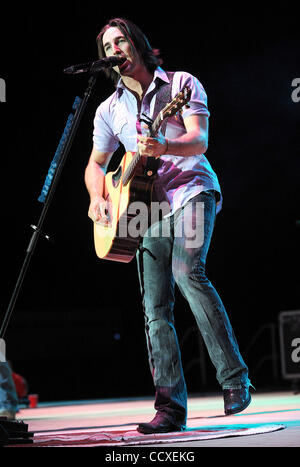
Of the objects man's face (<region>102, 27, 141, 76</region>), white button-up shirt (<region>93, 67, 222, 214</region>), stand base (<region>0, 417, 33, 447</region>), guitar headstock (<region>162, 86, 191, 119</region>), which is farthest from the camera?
man's face (<region>102, 27, 141, 76</region>)

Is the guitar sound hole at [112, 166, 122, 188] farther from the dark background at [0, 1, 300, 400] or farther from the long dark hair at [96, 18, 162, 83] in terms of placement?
the dark background at [0, 1, 300, 400]

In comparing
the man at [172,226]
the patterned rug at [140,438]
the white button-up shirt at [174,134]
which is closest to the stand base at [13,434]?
the patterned rug at [140,438]

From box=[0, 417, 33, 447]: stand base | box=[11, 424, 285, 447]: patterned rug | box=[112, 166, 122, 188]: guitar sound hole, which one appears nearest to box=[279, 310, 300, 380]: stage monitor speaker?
box=[112, 166, 122, 188]: guitar sound hole

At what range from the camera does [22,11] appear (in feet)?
Answer: 21.5

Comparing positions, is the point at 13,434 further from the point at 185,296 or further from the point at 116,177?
the point at 116,177

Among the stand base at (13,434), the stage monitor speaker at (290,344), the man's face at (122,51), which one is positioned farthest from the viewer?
the stage monitor speaker at (290,344)

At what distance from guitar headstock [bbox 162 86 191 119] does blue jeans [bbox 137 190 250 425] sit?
36 cm

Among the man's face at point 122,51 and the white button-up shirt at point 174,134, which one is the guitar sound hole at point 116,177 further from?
the man's face at point 122,51

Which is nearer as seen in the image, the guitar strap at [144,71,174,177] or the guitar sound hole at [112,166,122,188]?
the guitar strap at [144,71,174,177]

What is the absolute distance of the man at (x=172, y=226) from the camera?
2432mm

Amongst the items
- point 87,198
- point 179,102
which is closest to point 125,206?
point 179,102

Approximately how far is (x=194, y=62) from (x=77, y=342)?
21.2ft

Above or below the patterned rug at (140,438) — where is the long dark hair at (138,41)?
above

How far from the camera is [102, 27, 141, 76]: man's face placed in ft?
8.95
